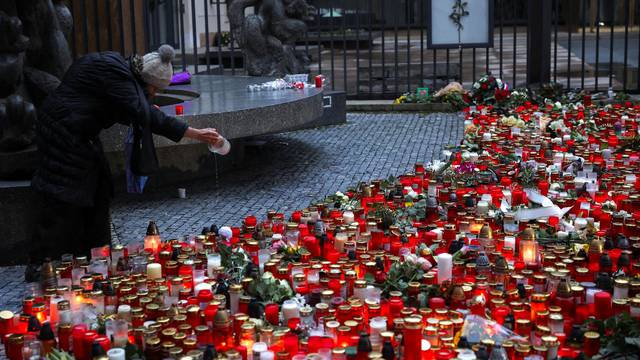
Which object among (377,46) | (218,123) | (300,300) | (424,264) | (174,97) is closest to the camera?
(300,300)

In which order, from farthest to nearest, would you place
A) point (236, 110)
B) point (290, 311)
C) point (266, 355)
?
point (236, 110), point (290, 311), point (266, 355)

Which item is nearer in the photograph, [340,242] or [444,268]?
[444,268]

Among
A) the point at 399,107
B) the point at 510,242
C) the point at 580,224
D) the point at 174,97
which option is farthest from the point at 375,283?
the point at 399,107

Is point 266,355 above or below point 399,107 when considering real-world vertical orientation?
below

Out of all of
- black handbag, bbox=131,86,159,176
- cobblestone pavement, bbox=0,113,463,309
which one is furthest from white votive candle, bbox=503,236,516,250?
cobblestone pavement, bbox=0,113,463,309

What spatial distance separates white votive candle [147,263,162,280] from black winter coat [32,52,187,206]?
73 centimetres

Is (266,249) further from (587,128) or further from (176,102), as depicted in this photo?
(587,128)

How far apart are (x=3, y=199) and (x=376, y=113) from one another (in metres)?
8.15

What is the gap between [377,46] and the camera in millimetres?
27047

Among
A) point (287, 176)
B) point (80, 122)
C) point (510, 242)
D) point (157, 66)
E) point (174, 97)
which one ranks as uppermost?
point (157, 66)

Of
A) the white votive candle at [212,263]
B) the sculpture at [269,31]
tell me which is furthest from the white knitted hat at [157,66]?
the sculpture at [269,31]

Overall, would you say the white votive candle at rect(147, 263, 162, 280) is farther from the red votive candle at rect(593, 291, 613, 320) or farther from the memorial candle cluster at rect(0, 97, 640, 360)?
the red votive candle at rect(593, 291, 613, 320)

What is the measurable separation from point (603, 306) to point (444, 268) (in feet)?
2.87

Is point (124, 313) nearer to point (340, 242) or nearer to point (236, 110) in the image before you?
point (340, 242)
